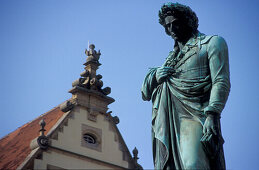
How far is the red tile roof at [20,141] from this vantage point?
25234 millimetres

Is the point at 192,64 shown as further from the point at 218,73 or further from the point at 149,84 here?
the point at 149,84

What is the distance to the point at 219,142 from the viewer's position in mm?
6707

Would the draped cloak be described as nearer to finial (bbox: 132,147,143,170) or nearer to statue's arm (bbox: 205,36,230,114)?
statue's arm (bbox: 205,36,230,114)

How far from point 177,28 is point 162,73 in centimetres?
49

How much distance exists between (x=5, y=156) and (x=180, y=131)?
788 inches

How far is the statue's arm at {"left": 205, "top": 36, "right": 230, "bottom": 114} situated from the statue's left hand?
5cm

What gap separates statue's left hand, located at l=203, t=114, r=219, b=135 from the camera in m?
6.65

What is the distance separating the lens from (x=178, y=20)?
24.3 feet

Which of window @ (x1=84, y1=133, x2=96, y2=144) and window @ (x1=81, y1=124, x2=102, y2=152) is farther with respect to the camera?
window @ (x1=84, y1=133, x2=96, y2=144)

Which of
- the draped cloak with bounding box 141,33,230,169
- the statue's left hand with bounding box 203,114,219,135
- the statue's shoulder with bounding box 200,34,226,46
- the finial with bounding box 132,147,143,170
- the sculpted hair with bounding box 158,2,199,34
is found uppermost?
the finial with bounding box 132,147,143,170

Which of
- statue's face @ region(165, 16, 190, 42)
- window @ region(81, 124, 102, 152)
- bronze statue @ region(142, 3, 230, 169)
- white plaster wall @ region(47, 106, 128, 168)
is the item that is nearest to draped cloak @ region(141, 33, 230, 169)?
bronze statue @ region(142, 3, 230, 169)

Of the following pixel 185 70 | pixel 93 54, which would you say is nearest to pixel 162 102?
pixel 185 70

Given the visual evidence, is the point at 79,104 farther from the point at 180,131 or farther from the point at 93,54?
the point at 180,131

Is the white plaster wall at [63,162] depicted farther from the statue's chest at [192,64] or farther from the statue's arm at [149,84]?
the statue's chest at [192,64]
